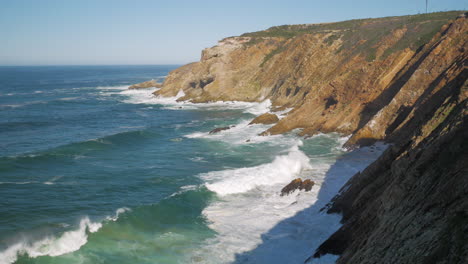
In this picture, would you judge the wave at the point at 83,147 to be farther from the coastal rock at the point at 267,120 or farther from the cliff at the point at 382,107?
the cliff at the point at 382,107

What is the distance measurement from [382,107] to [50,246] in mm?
22437

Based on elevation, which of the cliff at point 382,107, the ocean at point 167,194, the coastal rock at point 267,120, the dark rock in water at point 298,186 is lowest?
the ocean at point 167,194

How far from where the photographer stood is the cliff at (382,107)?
741cm

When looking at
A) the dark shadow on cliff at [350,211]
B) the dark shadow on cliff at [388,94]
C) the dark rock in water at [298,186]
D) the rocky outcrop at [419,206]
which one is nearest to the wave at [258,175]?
the dark rock in water at [298,186]

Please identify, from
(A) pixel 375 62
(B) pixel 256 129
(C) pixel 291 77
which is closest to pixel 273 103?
(C) pixel 291 77

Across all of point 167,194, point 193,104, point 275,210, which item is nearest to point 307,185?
point 275,210

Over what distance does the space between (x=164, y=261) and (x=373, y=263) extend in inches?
312

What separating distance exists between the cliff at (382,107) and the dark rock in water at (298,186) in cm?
297

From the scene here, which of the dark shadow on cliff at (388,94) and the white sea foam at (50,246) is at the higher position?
the dark shadow on cliff at (388,94)

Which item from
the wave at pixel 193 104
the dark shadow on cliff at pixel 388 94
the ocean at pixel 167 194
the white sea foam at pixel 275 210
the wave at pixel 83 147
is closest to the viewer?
the white sea foam at pixel 275 210

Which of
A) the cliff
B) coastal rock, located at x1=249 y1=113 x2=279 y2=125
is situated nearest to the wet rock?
the cliff

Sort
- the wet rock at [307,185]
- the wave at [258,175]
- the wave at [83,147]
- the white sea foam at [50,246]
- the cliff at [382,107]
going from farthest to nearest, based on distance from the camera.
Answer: the wave at [83,147] → the wave at [258,175] → the wet rock at [307,185] → the white sea foam at [50,246] → the cliff at [382,107]

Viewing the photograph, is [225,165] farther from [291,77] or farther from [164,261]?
[291,77]

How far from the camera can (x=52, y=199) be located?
759 inches
